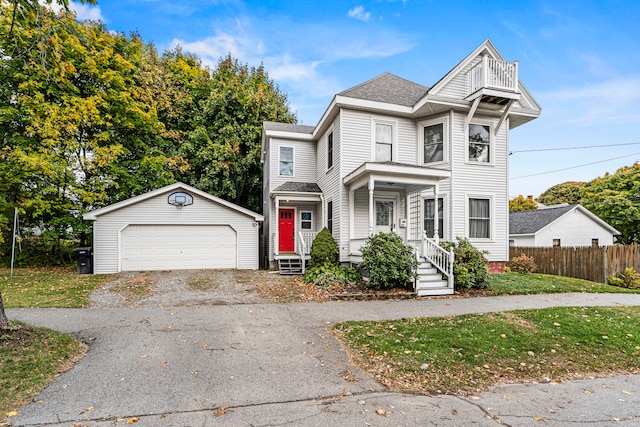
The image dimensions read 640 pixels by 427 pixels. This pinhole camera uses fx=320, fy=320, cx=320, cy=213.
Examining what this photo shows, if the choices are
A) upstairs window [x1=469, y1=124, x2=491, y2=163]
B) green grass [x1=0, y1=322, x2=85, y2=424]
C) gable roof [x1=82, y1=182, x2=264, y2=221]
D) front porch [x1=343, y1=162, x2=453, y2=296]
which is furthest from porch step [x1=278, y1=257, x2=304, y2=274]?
green grass [x1=0, y1=322, x2=85, y2=424]

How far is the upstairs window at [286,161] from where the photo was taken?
14992mm

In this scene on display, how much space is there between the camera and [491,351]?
4.92 metres

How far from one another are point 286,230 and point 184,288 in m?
5.86

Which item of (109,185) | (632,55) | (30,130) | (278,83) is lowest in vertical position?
(109,185)

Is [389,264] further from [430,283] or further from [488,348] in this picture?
[488,348]

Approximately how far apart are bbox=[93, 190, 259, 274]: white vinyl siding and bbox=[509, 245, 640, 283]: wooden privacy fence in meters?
13.9

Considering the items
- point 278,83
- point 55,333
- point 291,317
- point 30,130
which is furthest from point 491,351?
point 278,83

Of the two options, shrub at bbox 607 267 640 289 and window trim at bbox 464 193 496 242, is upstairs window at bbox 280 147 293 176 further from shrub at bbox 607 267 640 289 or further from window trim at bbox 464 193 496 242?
shrub at bbox 607 267 640 289

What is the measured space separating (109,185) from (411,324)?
16.8 m

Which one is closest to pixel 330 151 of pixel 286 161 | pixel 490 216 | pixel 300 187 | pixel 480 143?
pixel 300 187

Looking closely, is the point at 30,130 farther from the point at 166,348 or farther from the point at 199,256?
the point at 166,348

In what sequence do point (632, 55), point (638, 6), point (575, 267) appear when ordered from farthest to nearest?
1. point (575, 267)
2. point (632, 55)
3. point (638, 6)

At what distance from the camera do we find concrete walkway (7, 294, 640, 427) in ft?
10.5

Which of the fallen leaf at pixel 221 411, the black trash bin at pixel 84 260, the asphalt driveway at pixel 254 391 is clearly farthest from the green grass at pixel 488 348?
the black trash bin at pixel 84 260
